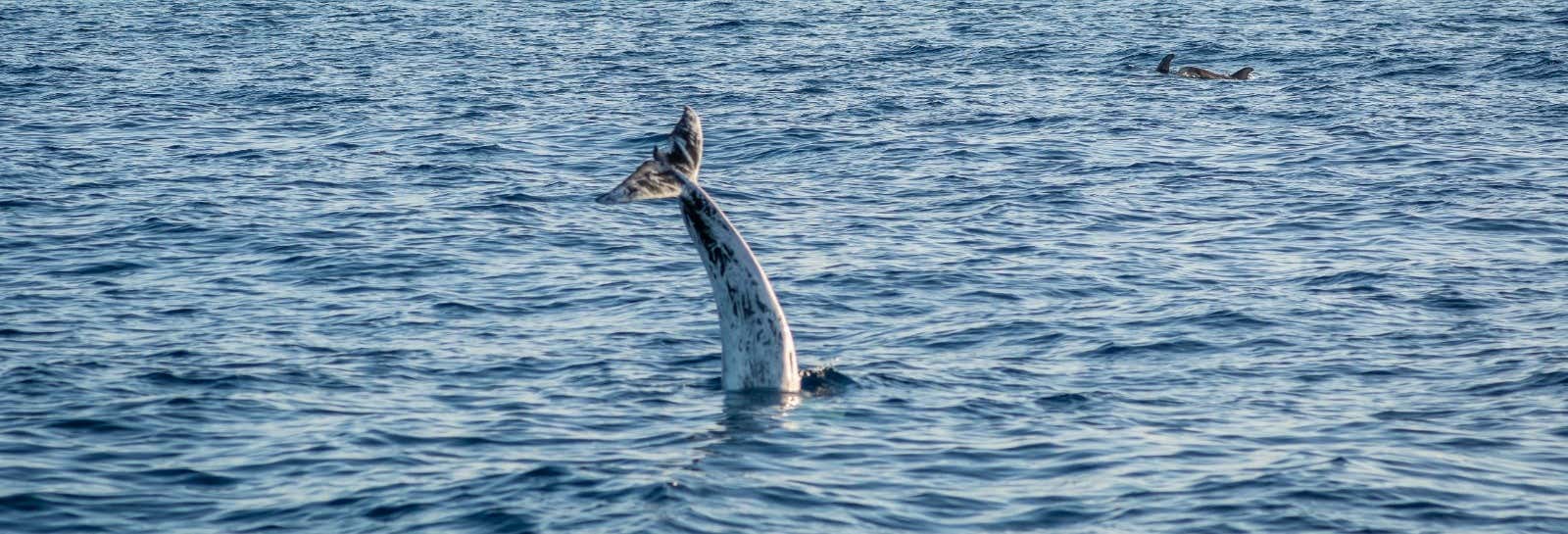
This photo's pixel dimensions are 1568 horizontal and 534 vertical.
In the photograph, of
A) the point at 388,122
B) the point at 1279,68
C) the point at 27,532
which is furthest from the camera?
the point at 1279,68

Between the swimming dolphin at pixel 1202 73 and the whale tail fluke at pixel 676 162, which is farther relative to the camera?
the swimming dolphin at pixel 1202 73

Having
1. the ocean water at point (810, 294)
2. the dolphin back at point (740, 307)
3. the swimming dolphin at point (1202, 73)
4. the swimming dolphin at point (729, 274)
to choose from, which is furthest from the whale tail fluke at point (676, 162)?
the swimming dolphin at point (1202, 73)

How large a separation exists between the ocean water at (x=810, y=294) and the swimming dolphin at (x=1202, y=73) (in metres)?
0.56

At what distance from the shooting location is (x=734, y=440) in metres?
16.9

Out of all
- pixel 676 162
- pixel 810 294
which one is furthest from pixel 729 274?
pixel 810 294

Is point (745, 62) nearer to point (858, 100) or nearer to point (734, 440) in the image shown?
point (858, 100)

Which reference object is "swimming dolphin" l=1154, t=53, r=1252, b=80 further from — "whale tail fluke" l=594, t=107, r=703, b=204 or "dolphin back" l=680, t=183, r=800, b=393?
"whale tail fluke" l=594, t=107, r=703, b=204

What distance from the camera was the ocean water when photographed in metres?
15.8

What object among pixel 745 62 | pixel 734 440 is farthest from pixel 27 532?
pixel 745 62

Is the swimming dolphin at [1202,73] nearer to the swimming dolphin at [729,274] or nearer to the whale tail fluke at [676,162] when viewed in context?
the swimming dolphin at [729,274]

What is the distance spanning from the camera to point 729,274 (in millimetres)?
16938

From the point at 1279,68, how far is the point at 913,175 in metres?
16.4

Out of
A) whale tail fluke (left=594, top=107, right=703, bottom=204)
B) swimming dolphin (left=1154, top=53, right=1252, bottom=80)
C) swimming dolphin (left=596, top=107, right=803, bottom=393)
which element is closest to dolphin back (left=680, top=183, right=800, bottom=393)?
swimming dolphin (left=596, top=107, right=803, bottom=393)

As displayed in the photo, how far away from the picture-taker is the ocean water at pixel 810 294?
15828 millimetres
